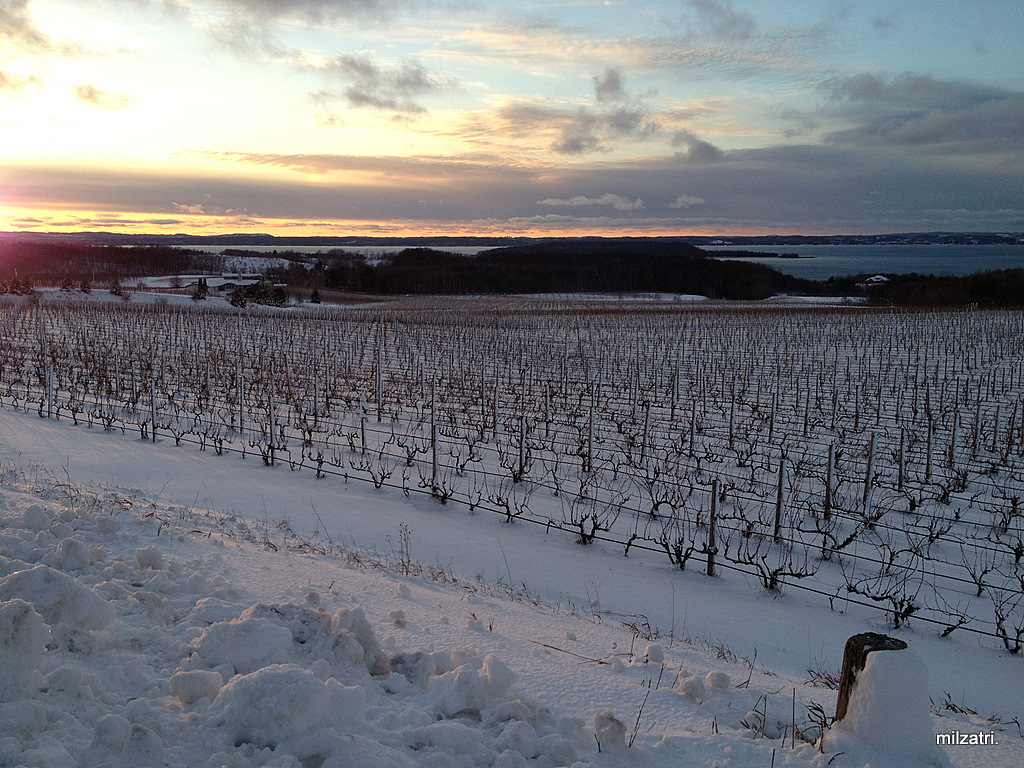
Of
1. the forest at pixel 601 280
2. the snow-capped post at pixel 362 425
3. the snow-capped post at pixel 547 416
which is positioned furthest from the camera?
the forest at pixel 601 280

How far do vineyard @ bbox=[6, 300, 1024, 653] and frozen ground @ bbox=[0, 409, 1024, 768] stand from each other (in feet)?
3.29

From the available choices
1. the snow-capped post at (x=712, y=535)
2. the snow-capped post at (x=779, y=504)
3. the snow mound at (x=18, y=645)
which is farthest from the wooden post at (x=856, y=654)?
the snow-capped post at (x=779, y=504)

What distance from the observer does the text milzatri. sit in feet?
10.4

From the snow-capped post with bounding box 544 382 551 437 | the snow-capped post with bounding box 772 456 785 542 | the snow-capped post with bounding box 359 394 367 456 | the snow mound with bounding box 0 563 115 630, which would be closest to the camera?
the snow mound with bounding box 0 563 115 630

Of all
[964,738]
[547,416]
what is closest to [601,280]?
[547,416]

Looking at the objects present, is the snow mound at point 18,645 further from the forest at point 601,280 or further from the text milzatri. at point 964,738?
the forest at point 601,280

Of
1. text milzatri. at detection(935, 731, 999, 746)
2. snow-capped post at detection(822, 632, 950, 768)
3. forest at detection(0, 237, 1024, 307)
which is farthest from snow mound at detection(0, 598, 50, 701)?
forest at detection(0, 237, 1024, 307)

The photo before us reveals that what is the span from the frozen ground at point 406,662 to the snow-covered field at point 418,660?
0.01 m

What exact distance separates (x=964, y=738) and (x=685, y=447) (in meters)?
8.59

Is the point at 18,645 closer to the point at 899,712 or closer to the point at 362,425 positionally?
the point at 899,712

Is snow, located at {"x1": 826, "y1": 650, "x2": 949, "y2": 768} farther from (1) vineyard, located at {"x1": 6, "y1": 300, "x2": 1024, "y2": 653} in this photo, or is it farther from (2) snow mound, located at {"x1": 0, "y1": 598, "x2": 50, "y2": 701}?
(1) vineyard, located at {"x1": 6, "y1": 300, "x2": 1024, "y2": 653}

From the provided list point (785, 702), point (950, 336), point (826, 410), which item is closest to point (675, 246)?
point (950, 336)

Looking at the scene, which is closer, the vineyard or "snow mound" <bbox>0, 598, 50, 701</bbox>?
"snow mound" <bbox>0, 598, 50, 701</bbox>

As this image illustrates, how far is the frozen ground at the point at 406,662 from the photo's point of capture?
2658mm
